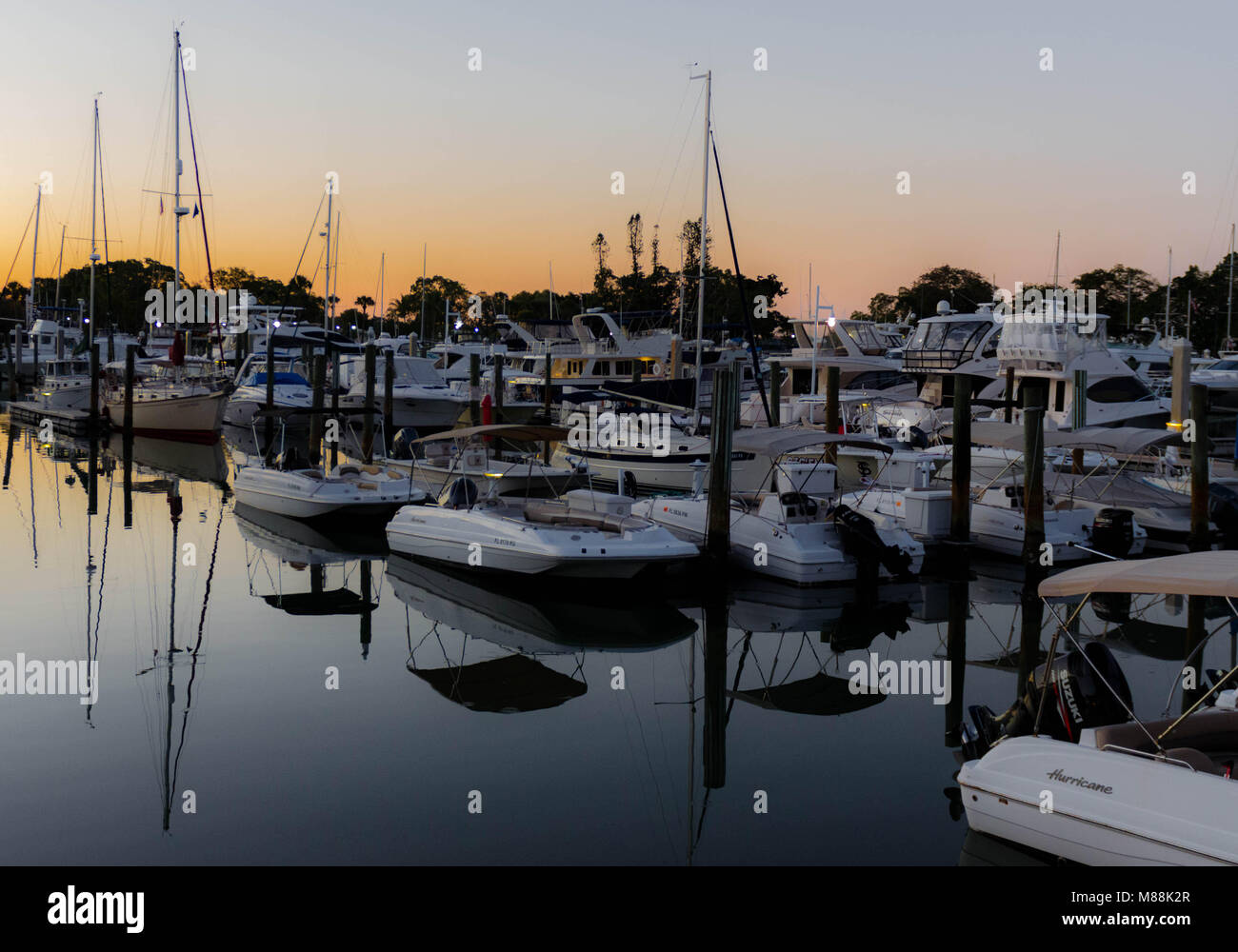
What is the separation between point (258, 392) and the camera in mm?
46594

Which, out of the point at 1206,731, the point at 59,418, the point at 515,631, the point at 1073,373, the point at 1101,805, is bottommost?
the point at 515,631

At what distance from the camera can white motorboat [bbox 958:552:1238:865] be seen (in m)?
7.04

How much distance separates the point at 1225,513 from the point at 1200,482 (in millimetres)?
1852

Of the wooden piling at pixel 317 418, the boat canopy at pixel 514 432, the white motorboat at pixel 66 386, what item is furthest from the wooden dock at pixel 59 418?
the boat canopy at pixel 514 432

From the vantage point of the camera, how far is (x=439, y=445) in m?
28.7

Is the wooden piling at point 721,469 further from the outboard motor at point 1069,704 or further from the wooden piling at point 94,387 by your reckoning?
the wooden piling at point 94,387

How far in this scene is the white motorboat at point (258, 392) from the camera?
44656 millimetres

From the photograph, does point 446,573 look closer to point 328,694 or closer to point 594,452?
point 328,694

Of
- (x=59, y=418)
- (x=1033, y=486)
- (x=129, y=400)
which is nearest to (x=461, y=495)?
(x=1033, y=486)

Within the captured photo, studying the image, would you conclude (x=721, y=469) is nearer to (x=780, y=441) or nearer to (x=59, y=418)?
(x=780, y=441)

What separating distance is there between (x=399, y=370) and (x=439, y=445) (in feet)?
72.2

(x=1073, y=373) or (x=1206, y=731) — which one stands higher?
(x=1073, y=373)

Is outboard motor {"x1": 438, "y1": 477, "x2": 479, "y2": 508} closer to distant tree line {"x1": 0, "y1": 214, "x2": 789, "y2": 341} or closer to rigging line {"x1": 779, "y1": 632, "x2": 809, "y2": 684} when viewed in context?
rigging line {"x1": 779, "y1": 632, "x2": 809, "y2": 684}
